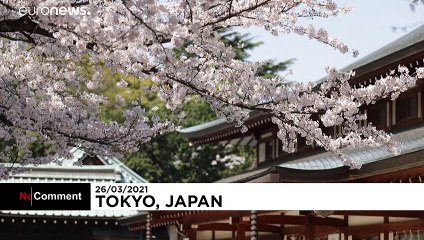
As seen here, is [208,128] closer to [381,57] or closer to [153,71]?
[381,57]

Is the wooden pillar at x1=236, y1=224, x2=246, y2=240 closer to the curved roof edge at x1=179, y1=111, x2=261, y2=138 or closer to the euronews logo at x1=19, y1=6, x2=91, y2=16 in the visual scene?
the curved roof edge at x1=179, y1=111, x2=261, y2=138

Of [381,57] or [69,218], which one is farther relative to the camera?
[69,218]

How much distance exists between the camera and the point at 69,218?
99.1 feet

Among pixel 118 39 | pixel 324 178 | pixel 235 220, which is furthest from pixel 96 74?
pixel 235 220

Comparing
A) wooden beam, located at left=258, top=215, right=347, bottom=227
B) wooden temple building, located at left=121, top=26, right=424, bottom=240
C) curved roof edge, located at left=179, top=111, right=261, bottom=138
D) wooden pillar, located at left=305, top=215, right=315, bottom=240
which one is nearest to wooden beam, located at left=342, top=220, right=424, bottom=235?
wooden temple building, located at left=121, top=26, right=424, bottom=240

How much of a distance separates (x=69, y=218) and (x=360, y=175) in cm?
1672

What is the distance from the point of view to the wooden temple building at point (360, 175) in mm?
15023

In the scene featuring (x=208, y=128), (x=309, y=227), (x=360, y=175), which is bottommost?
(x=309, y=227)

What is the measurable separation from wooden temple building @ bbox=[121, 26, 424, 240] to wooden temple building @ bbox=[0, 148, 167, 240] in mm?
4110

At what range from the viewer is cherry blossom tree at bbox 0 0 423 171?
26.9ft

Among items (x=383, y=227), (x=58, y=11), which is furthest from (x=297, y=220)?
(x=58, y=11)

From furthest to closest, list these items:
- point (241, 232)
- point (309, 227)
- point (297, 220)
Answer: point (241, 232), point (297, 220), point (309, 227)

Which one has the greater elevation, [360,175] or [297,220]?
[360,175]

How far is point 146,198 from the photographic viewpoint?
1256cm
